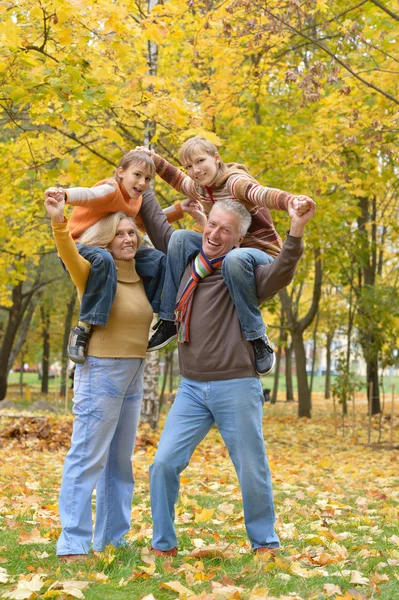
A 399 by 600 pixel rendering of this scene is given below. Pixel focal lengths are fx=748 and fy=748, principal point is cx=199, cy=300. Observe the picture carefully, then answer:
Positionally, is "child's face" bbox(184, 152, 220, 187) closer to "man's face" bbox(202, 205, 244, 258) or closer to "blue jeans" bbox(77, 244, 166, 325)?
"man's face" bbox(202, 205, 244, 258)

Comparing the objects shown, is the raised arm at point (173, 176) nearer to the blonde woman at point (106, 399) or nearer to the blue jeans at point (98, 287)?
the blonde woman at point (106, 399)


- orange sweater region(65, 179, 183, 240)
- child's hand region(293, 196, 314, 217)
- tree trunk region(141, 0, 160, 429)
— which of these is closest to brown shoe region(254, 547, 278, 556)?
child's hand region(293, 196, 314, 217)

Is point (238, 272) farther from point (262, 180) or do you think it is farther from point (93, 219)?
point (262, 180)

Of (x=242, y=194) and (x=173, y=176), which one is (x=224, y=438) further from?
(x=173, y=176)

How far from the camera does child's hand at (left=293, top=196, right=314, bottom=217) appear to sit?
3482mm

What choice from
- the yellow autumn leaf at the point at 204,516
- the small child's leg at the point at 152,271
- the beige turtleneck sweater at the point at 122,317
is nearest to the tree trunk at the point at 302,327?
the yellow autumn leaf at the point at 204,516

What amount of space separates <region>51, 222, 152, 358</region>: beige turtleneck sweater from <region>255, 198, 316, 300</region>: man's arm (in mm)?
703

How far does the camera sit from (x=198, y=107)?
11633mm

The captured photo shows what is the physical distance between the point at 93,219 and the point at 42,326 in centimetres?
2371

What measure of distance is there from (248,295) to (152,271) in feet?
2.31

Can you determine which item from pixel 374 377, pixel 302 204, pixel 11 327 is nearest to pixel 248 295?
pixel 302 204

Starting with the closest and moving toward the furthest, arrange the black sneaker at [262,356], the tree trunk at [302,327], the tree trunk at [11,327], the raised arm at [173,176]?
the black sneaker at [262,356] < the raised arm at [173,176] < the tree trunk at [302,327] < the tree trunk at [11,327]

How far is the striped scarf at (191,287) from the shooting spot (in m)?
3.95

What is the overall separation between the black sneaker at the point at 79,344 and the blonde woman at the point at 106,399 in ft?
0.16
